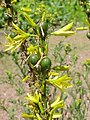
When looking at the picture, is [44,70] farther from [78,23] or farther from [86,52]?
[78,23]

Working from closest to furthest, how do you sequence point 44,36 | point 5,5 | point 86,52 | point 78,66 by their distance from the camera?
1. point 44,36
2. point 5,5
3. point 78,66
4. point 86,52

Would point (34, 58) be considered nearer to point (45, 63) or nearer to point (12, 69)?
point (45, 63)

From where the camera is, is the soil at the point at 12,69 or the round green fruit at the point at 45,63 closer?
the round green fruit at the point at 45,63

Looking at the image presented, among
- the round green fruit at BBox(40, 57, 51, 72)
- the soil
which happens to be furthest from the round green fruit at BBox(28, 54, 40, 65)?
the soil

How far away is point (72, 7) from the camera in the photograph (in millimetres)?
9000

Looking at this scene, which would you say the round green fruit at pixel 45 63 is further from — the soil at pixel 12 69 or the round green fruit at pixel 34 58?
the soil at pixel 12 69

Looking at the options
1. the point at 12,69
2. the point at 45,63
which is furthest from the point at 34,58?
the point at 12,69

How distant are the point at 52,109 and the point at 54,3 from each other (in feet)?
26.0

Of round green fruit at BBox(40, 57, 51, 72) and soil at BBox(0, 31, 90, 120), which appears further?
soil at BBox(0, 31, 90, 120)

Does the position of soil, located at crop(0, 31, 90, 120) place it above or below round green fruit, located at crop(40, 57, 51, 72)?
below

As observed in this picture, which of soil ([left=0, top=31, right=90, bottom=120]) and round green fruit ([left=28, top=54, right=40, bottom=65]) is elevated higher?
round green fruit ([left=28, top=54, right=40, bottom=65])

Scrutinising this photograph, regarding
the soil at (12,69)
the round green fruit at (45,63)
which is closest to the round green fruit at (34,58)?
the round green fruit at (45,63)

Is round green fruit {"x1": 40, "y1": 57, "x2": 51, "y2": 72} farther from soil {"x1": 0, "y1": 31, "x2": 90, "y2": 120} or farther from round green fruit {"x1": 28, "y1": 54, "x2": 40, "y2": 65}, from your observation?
soil {"x1": 0, "y1": 31, "x2": 90, "y2": 120}

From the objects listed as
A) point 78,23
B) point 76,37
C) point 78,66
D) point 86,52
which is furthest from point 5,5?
point 78,23
